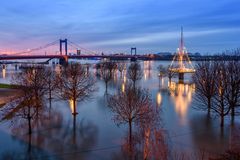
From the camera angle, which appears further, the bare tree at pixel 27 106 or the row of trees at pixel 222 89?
the row of trees at pixel 222 89

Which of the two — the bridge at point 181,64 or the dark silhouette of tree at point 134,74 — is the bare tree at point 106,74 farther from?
the bridge at point 181,64

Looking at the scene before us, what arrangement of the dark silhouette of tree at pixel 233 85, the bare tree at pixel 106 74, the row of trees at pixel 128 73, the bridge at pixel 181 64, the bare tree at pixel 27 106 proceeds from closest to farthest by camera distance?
the bare tree at pixel 27 106 → the dark silhouette of tree at pixel 233 85 → the bare tree at pixel 106 74 → the row of trees at pixel 128 73 → the bridge at pixel 181 64

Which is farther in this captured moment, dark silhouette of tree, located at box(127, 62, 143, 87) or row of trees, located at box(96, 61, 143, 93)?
dark silhouette of tree, located at box(127, 62, 143, 87)

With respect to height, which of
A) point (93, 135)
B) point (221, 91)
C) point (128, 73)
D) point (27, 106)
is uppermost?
point (128, 73)

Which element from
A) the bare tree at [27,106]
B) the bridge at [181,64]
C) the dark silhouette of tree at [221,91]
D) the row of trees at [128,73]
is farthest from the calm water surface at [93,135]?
the bridge at [181,64]

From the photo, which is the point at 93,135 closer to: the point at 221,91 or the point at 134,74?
the point at 221,91

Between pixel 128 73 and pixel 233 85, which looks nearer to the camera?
pixel 233 85

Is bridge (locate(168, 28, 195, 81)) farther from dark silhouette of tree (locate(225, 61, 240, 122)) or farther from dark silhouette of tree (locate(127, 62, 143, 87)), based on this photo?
Answer: dark silhouette of tree (locate(225, 61, 240, 122))

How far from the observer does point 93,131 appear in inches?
803

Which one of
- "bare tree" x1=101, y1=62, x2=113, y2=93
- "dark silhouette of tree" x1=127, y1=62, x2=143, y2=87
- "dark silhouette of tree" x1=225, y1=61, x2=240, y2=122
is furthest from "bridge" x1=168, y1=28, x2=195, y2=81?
"dark silhouette of tree" x1=225, y1=61, x2=240, y2=122

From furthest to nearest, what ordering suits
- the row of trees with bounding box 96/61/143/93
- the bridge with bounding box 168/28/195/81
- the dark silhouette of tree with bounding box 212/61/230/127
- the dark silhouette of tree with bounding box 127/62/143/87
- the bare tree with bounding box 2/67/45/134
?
the bridge with bounding box 168/28/195/81 < the dark silhouette of tree with bounding box 127/62/143/87 < the row of trees with bounding box 96/61/143/93 < the dark silhouette of tree with bounding box 212/61/230/127 < the bare tree with bounding box 2/67/45/134

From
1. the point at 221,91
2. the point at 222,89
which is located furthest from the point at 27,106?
the point at 222,89

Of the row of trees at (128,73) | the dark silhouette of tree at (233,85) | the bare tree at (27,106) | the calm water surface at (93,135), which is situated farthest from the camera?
the row of trees at (128,73)

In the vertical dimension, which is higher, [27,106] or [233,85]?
[233,85]
